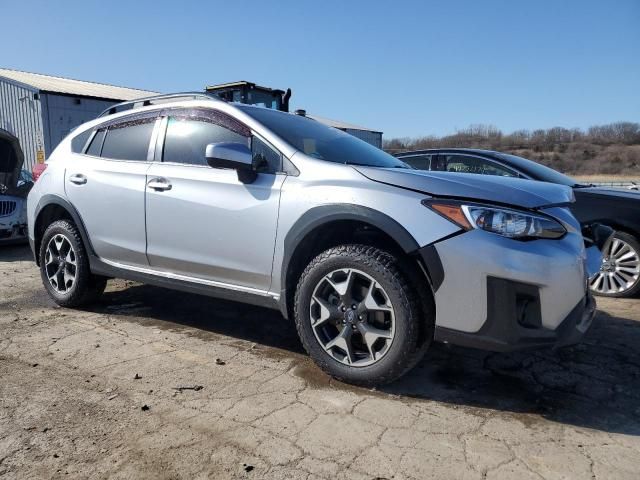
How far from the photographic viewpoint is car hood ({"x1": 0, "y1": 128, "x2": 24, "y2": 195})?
838cm

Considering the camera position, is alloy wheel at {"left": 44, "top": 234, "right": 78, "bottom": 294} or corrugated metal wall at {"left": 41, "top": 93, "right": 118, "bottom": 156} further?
corrugated metal wall at {"left": 41, "top": 93, "right": 118, "bottom": 156}

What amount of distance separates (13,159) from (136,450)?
8.04 metres

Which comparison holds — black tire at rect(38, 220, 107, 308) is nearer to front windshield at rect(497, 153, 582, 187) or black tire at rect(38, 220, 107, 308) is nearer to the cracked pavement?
the cracked pavement

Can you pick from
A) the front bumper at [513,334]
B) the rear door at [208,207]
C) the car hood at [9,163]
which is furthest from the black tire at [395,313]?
the car hood at [9,163]

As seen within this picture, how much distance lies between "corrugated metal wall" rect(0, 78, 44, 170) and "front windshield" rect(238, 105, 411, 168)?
14.4 m

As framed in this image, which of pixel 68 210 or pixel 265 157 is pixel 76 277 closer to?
pixel 68 210

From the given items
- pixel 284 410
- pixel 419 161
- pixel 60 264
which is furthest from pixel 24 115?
pixel 284 410

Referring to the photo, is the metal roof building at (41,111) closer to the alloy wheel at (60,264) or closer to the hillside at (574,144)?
the alloy wheel at (60,264)

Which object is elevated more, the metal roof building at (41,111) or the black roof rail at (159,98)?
the metal roof building at (41,111)

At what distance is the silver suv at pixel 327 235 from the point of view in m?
2.56

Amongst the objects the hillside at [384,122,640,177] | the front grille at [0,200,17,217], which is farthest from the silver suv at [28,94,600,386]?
the hillside at [384,122,640,177]

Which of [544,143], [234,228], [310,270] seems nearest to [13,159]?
[234,228]

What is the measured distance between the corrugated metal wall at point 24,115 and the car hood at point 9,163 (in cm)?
772

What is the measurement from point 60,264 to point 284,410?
9.44ft
